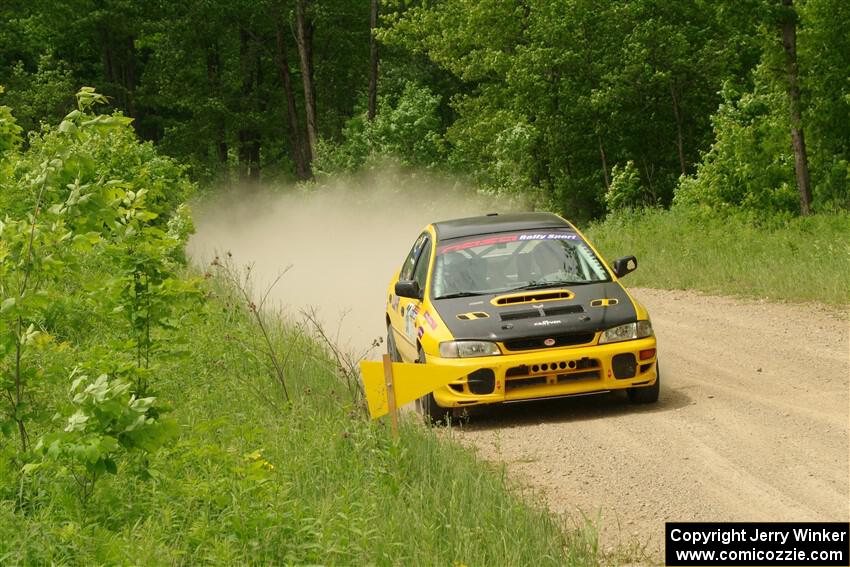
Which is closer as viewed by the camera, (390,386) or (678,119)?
(390,386)

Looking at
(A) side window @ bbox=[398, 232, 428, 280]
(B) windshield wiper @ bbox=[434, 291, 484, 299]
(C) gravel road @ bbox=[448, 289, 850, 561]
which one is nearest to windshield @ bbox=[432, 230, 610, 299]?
(B) windshield wiper @ bbox=[434, 291, 484, 299]

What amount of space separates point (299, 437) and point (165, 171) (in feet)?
59.5

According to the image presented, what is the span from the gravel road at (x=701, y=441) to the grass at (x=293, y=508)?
515 millimetres

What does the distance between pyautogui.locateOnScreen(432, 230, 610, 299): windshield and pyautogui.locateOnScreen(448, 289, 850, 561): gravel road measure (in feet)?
3.48

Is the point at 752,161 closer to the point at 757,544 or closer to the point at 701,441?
the point at 701,441

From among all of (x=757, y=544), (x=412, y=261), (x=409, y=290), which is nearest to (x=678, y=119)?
(x=412, y=261)

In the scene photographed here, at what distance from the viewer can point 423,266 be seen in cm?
1195

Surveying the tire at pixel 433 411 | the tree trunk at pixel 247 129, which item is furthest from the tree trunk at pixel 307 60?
the tire at pixel 433 411

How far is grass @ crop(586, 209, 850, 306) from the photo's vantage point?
1606 centimetres

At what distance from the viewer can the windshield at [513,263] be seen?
1100cm

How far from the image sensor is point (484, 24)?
3259 centimetres

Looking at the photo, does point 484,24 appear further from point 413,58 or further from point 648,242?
point 413,58

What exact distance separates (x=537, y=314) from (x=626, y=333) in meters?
0.73

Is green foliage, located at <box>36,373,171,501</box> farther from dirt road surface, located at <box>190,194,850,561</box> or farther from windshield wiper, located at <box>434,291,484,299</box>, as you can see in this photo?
windshield wiper, located at <box>434,291,484,299</box>
